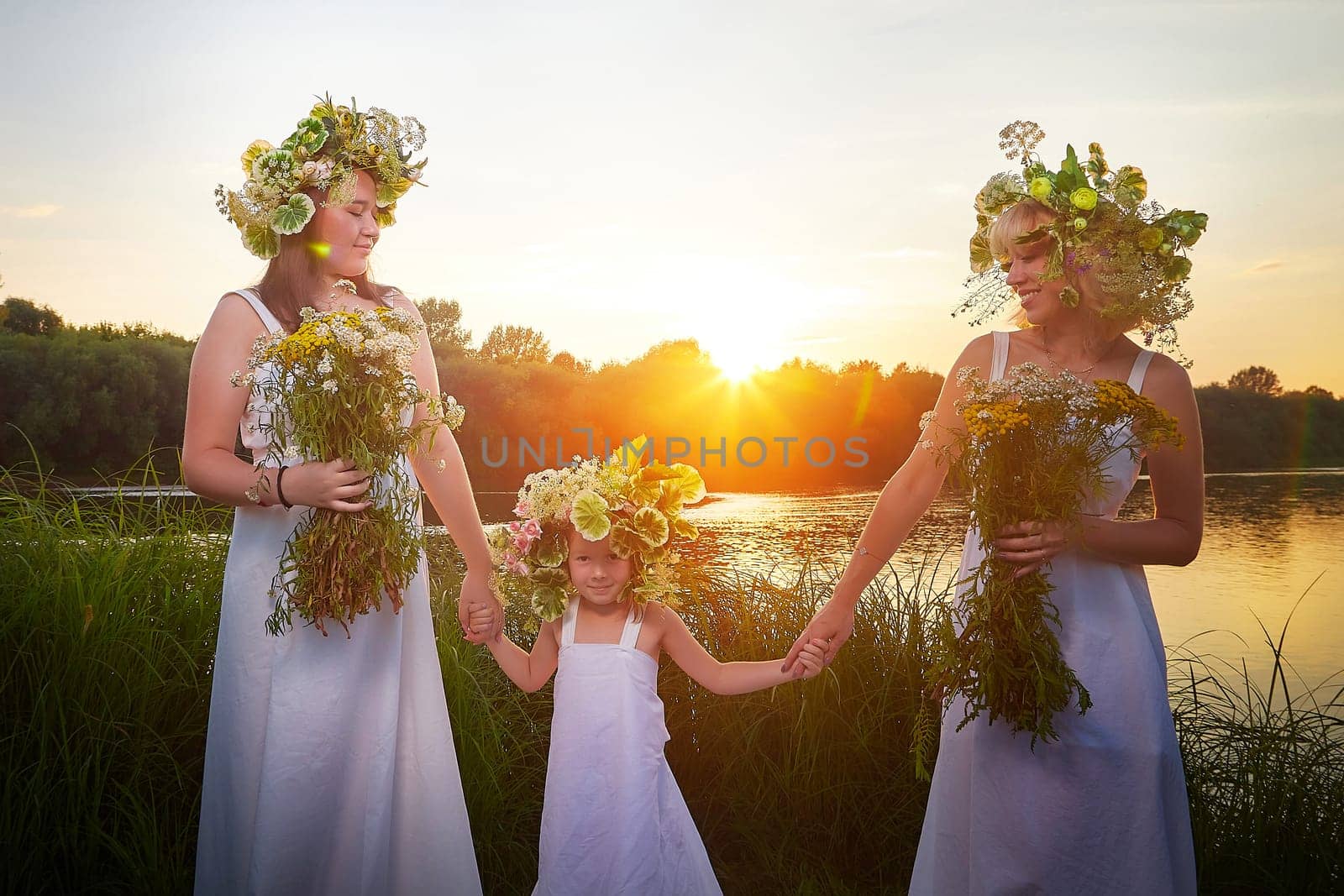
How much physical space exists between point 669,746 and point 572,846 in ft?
7.09

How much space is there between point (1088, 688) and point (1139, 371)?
0.90 metres

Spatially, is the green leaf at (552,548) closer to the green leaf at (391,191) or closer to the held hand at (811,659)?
the held hand at (811,659)

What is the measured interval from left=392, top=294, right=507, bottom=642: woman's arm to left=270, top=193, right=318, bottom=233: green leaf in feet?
1.28

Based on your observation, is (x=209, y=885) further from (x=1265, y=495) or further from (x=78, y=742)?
(x=1265, y=495)

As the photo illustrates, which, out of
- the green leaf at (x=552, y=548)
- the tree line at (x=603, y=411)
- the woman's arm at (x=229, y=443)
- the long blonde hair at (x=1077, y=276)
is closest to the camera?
the woman's arm at (x=229, y=443)

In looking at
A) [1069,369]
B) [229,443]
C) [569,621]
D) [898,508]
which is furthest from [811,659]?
[229,443]

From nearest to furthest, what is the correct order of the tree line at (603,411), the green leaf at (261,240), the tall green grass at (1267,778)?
the green leaf at (261,240) < the tall green grass at (1267,778) < the tree line at (603,411)

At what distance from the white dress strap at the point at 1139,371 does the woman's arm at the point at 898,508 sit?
398 mm

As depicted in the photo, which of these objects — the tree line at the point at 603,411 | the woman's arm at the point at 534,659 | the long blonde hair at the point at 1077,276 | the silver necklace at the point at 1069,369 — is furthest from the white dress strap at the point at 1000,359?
the tree line at the point at 603,411

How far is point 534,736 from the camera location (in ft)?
16.0

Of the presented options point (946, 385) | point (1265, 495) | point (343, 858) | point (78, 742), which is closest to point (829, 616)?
point (946, 385)

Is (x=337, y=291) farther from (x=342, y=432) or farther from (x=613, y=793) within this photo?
(x=613, y=793)

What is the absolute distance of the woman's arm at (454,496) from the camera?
120 inches

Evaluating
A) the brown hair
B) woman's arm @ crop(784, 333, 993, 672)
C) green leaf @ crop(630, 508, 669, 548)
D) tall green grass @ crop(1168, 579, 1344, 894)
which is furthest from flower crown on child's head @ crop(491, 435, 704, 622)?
tall green grass @ crop(1168, 579, 1344, 894)
